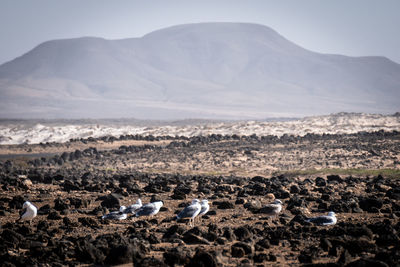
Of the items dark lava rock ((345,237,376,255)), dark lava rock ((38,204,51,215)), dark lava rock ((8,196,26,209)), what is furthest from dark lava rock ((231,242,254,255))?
dark lava rock ((8,196,26,209))

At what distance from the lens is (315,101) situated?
6796 inches

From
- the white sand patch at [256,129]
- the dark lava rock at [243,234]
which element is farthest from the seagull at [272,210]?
the white sand patch at [256,129]

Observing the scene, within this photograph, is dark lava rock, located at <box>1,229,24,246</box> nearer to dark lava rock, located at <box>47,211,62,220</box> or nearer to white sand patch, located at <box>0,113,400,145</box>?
dark lava rock, located at <box>47,211,62,220</box>

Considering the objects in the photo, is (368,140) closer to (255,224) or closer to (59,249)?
(255,224)

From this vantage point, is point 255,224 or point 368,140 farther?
point 368,140

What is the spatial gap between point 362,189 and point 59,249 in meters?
11.5

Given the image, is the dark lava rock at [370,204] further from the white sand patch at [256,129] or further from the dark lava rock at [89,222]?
the white sand patch at [256,129]

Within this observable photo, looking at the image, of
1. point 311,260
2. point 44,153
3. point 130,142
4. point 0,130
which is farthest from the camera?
point 0,130

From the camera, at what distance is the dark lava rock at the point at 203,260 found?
784 centimetres

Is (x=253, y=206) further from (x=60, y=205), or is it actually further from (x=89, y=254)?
(x=89, y=254)

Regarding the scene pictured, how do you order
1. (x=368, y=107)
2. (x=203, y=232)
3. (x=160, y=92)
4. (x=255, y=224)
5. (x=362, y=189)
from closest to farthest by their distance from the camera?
1. (x=203, y=232)
2. (x=255, y=224)
3. (x=362, y=189)
4. (x=368, y=107)
5. (x=160, y=92)

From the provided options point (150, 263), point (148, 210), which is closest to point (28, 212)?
point (148, 210)

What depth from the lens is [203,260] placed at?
25.9 feet

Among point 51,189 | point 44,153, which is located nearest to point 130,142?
point 44,153
